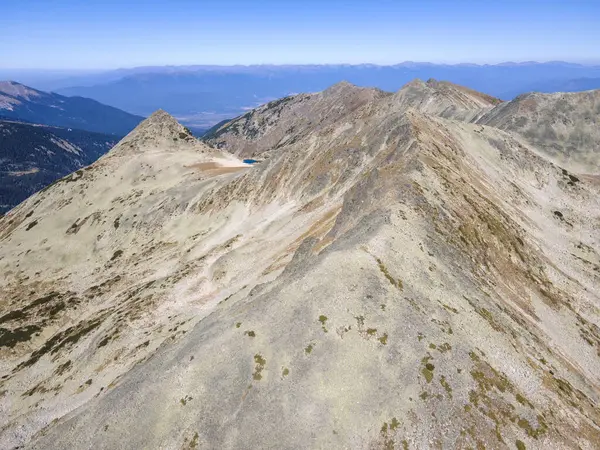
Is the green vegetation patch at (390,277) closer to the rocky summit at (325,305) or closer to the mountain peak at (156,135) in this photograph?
the rocky summit at (325,305)

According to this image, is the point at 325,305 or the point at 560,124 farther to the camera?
the point at 560,124

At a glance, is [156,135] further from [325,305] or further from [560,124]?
[560,124]

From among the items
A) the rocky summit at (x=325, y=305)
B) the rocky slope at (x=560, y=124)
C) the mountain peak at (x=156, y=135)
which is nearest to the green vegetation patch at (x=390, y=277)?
the rocky summit at (x=325, y=305)

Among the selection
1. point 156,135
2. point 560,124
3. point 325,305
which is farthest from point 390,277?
point 560,124

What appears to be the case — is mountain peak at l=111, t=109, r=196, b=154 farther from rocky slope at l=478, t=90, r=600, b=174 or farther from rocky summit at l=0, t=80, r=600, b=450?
rocky slope at l=478, t=90, r=600, b=174

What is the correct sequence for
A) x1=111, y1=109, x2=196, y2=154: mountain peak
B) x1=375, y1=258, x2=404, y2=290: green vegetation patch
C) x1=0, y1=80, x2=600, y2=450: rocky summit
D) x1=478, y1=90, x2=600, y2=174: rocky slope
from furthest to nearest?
x1=111, y1=109, x2=196, y2=154: mountain peak < x1=478, y1=90, x2=600, y2=174: rocky slope < x1=375, y1=258, x2=404, y2=290: green vegetation patch < x1=0, y1=80, x2=600, y2=450: rocky summit

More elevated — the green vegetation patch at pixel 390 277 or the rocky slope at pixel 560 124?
the green vegetation patch at pixel 390 277

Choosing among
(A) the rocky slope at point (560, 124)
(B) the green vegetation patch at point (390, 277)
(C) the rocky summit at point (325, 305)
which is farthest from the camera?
(A) the rocky slope at point (560, 124)

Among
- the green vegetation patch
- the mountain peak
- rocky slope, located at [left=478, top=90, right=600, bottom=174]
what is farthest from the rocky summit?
rocky slope, located at [left=478, top=90, right=600, bottom=174]

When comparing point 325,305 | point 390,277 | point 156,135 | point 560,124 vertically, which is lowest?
point 156,135
